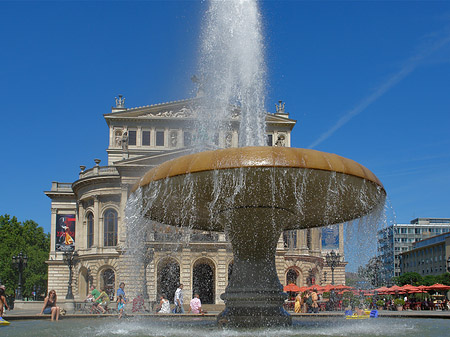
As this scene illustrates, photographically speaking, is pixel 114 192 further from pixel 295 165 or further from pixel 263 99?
pixel 295 165

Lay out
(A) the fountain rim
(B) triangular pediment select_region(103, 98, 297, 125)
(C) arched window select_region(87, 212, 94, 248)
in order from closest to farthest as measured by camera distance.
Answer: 1. (A) the fountain rim
2. (C) arched window select_region(87, 212, 94, 248)
3. (B) triangular pediment select_region(103, 98, 297, 125)

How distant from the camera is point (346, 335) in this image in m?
8.58

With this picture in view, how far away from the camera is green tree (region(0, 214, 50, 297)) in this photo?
180ft

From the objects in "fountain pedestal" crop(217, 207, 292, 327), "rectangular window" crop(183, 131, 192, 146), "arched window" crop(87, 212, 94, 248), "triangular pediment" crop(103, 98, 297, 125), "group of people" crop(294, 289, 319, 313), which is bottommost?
"group of people" crop(294, 289, 319, 313)

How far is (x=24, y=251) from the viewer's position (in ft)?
184

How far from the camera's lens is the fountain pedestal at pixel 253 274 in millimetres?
9539

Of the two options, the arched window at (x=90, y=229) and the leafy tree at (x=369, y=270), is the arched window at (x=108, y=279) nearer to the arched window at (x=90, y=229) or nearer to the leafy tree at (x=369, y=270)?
the arched window at (x=90, y=229)

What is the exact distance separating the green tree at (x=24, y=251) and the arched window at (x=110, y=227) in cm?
1160

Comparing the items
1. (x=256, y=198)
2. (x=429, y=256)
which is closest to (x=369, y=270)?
(x=256, y=198)

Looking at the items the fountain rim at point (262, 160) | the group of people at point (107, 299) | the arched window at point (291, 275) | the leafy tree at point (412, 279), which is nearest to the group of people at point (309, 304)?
the group of people at point (107, 299)

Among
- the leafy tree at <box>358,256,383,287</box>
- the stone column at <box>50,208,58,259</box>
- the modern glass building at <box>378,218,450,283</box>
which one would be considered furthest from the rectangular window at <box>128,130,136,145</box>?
the modern glass building at <box>378,218,450,283</box>

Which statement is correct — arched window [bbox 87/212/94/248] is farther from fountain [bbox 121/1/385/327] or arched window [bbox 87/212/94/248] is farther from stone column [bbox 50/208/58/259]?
fountain [bbox 121/1/385/327]

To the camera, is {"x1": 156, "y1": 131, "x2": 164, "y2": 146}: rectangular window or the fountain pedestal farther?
{"x1": 156, "y1": 131, "x2": 164, "y2": 146}: rectangular window

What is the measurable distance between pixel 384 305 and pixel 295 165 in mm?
28211
